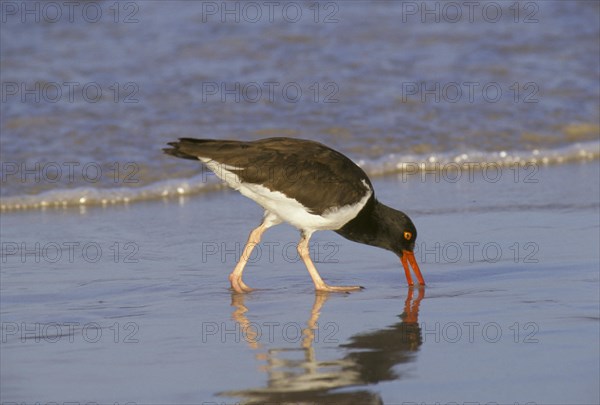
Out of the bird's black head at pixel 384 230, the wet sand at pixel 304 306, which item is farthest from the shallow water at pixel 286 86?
the bird's black head at pixel 384 230

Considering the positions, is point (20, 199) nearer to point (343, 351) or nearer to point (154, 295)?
point (154, 295)

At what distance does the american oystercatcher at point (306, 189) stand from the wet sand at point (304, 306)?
0.23 m

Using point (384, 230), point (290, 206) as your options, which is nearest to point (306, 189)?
point (290, 206)

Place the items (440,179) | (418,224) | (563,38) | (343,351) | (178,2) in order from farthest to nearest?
(178,2)
(563,38)
(440,179)
(418,224)
(343,351)

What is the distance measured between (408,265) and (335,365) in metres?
2.07

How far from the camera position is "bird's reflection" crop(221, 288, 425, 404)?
5.03m

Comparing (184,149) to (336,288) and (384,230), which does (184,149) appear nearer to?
(336,288)

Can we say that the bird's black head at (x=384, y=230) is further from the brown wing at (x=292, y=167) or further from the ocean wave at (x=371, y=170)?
the ocean wave at (x=371, y=170)

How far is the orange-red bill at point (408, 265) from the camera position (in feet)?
23.5

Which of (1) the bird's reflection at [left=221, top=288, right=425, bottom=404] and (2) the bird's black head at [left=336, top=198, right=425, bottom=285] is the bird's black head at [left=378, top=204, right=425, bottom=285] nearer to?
(2) the bird's black head at [left=336, top=198, right=425, bottom=285]

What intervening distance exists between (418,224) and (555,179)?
192 cm

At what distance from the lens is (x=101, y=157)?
10367 mm

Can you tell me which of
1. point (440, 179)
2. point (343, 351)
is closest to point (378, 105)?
point (440, 179)

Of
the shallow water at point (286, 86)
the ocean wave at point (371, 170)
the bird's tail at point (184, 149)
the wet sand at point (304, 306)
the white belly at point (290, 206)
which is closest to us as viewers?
the wet sand at point (304, 306)
